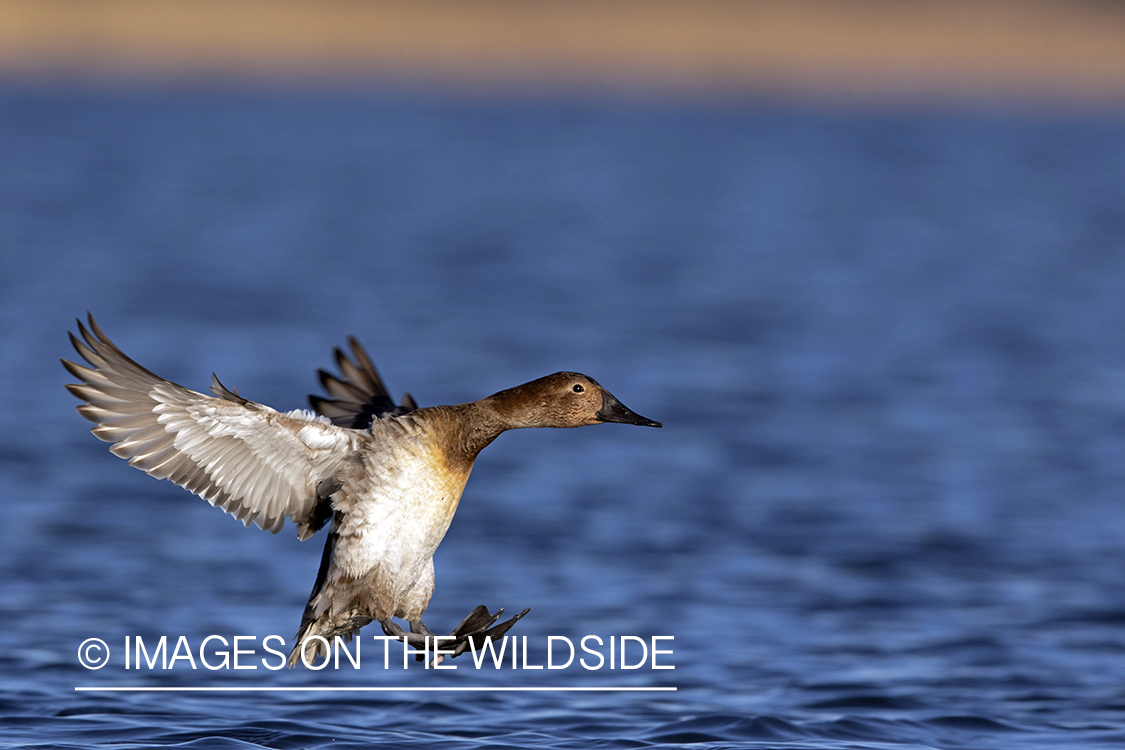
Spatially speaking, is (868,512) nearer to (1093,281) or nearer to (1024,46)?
(1093,281)

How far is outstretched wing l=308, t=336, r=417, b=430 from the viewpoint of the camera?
27.9 ft

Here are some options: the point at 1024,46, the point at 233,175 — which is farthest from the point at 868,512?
the point at 1024,46

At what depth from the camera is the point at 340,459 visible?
738 centimetres

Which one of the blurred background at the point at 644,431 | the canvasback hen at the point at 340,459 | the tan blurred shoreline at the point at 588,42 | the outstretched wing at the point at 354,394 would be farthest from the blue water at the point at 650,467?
the tan blurred shoreline at the point at 588,42

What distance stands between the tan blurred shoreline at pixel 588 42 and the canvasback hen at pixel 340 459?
238 feet

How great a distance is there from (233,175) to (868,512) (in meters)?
37.3

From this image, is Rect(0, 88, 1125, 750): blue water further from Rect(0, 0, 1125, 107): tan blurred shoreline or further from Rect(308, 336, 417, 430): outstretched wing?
Rect(0, 0, 1125, 107): tan blurred shoreline

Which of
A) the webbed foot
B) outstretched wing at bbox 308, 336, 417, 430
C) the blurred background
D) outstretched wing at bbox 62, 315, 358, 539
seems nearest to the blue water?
the blurred background

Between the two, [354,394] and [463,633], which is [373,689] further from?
[463,633]

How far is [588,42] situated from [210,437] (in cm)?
8000

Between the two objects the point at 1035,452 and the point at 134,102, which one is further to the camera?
the point at 134,102

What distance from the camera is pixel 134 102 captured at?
8562 cm

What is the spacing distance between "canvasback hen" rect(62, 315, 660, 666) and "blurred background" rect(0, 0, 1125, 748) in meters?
1.09

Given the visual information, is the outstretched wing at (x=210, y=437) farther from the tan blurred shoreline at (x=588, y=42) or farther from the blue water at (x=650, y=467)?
the tan blurred shoreline at (x=588, y=42)
